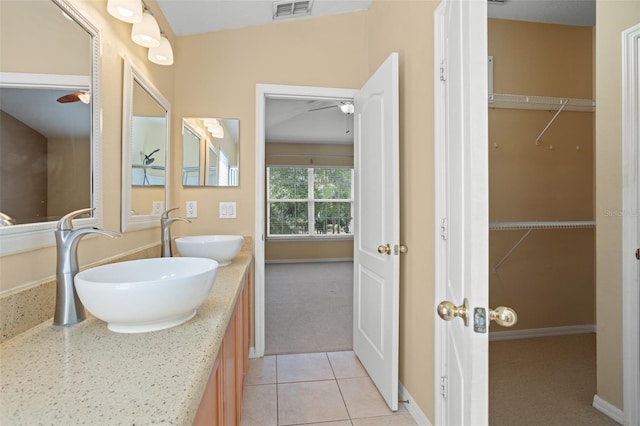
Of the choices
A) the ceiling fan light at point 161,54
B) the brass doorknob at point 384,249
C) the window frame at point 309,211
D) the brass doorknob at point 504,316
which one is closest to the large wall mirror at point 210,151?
the ceiling fan light at point 161,54

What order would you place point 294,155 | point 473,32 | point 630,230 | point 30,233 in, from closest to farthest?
1. point 473,32
2. point 30,233
3. point 630,230
4. point 294,155

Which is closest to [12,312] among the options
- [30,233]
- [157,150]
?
[30,233]

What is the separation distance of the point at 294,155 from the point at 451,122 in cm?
569

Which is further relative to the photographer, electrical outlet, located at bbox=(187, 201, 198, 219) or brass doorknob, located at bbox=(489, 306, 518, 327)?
electrical outlet, located at bbox=(187, 201, 198, 219)

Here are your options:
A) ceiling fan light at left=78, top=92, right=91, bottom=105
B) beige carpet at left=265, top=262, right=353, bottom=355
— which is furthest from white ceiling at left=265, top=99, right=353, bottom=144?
ceiling fan light at left=78, top=92, right=91, bottom=105

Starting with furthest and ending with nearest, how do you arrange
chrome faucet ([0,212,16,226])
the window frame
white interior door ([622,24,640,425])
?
the window frame < white interior door ([622,24,640,425]) < chrome faucet ([0,212,16,226])

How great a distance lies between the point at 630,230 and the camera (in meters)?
1.57

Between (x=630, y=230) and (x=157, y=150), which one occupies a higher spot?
(x=157, y=150)

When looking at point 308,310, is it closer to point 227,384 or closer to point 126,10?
point 227,384

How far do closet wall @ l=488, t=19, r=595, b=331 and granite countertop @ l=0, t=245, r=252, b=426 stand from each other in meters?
2.62

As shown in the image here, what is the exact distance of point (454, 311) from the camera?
74 cm

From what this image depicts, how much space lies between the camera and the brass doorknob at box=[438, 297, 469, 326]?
0.71m

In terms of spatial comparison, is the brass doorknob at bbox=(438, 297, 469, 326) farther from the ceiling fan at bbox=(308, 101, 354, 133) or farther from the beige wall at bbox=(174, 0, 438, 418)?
the ceiling fan at bbox=(308, 101, 354, 133)

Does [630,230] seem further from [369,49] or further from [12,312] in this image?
[12,312]
